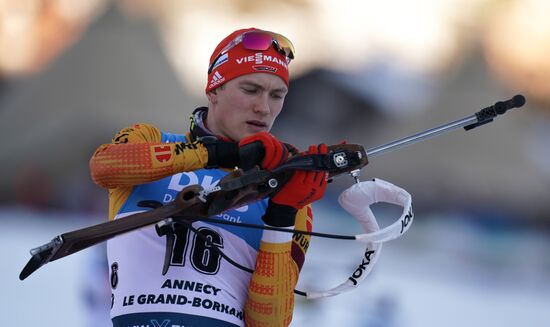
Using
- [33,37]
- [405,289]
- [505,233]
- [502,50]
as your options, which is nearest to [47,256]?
[405,289]

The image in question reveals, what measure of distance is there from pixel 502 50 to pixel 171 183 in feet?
64.6

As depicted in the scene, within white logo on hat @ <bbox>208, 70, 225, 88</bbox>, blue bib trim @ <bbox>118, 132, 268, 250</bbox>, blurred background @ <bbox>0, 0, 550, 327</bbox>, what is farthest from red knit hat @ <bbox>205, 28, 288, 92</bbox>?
blurred background @ <bbox>0, 0, 550, 327</bbox>

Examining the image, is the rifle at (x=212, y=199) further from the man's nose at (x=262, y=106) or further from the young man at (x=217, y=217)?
the man's nose at (x=262, y=106)

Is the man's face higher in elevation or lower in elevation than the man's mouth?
higher

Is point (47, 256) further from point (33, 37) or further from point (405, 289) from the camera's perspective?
point (33, 37)

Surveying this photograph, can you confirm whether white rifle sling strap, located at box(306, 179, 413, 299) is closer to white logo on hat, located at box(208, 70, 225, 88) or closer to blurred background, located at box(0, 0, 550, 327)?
white logo on hat, located at box(208, 70, 225, 88)

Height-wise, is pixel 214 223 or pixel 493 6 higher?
pixel 493 6

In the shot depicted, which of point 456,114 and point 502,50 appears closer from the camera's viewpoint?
point 456,114

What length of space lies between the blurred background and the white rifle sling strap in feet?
10.2

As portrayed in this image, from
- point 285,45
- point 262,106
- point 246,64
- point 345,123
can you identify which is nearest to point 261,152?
point 262,106

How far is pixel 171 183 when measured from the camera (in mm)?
3178

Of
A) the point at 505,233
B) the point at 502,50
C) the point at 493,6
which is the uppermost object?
the point at 493,6

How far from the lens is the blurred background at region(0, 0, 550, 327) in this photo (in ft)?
22.6

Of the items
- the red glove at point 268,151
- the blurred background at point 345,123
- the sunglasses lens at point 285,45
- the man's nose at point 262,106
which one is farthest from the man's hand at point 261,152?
the blurred background at point 345,123
